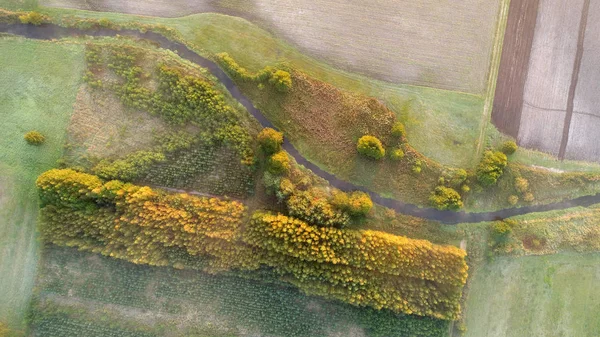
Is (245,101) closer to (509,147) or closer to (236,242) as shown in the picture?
(236,242)

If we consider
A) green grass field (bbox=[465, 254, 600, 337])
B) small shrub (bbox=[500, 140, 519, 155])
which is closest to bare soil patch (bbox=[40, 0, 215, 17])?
small shrub (bbox=[500, 140, 519, 155])

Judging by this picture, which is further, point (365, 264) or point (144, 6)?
point (144, 6)

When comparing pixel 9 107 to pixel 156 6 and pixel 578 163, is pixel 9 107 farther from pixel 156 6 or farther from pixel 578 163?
pixel 578 163

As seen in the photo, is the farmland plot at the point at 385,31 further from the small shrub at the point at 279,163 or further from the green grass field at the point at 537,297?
the green grass field at the point at 537,297

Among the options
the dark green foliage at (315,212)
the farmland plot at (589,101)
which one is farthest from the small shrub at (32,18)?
the farmland plot at (589,101)

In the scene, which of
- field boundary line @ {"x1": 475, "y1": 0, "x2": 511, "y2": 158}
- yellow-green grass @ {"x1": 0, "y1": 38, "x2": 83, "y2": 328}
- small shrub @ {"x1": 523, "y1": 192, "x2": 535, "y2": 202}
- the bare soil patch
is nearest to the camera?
yellow-green grass @ {"x1": 0, "y1": 38, "x2": 83, "y2": 328}

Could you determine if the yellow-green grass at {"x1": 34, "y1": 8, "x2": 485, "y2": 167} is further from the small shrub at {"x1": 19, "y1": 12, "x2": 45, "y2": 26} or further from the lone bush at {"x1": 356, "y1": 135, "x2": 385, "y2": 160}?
the lone bush at {"x1": 356, "y1": 135, "x2": 385, "y2": 160}

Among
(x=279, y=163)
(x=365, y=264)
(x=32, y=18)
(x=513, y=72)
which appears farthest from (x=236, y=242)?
(x=513, y=72)

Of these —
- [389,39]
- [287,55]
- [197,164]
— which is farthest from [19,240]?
[389,39]
